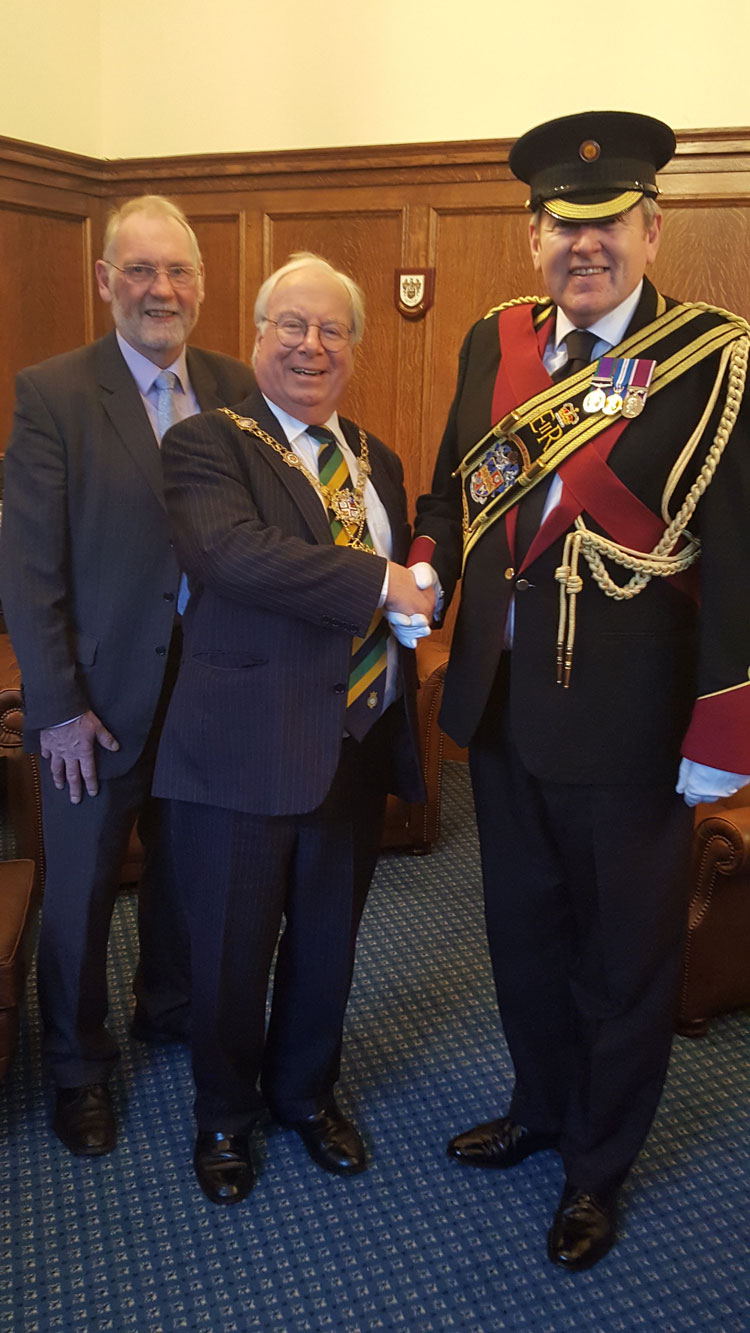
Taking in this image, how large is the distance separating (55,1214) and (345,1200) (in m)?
0.50

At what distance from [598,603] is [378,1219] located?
1.13m

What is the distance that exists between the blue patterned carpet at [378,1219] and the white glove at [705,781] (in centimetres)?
83

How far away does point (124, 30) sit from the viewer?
3791 millimetres

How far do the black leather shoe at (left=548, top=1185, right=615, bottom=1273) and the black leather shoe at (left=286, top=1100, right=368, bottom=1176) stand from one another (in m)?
0.37

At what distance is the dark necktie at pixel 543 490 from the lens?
61.2 inches

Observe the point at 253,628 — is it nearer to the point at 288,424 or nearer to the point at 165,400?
the point at 288,424

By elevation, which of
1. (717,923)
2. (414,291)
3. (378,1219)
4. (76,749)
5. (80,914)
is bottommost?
(378,1219)

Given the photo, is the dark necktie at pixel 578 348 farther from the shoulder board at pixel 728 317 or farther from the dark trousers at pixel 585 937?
the dark trousers at pixel 585 937

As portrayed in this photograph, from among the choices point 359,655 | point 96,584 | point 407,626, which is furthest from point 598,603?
point 96,584

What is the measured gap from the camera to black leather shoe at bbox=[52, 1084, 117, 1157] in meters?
1.96

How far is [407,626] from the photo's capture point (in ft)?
5.43

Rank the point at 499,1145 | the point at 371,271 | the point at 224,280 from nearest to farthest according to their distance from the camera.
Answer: the point at 499,1145, the point at 371,271, the point at 224,280

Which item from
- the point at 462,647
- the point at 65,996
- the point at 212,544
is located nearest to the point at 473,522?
the point at 462,647

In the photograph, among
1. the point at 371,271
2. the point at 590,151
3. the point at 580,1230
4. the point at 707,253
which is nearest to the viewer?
the point at 590,151
